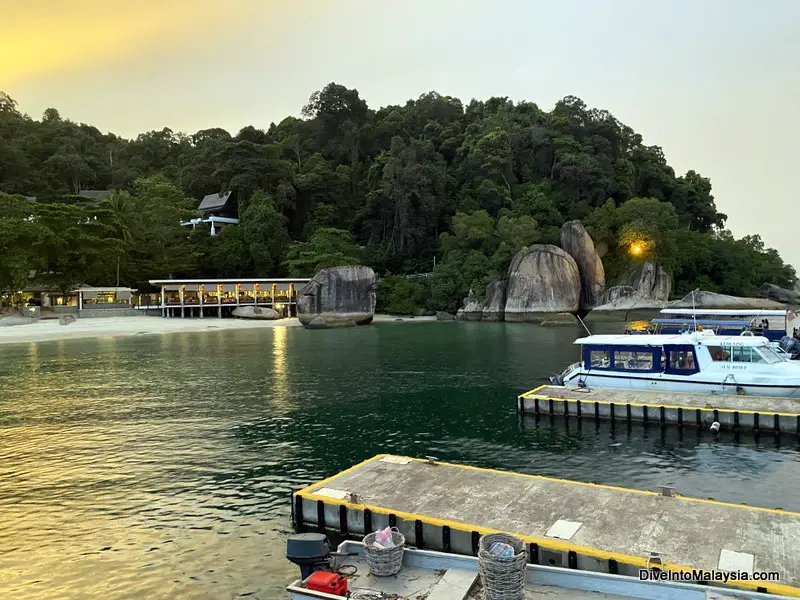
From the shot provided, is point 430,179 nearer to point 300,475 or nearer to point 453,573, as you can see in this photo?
point 300,475

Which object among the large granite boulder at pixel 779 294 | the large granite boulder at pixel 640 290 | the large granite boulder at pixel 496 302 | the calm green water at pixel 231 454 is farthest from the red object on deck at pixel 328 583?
the large granite boulder at pixel 779 294

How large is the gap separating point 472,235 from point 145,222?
5772 cm

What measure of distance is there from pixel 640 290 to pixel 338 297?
44.3 meters

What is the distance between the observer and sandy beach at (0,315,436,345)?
65.6 metres

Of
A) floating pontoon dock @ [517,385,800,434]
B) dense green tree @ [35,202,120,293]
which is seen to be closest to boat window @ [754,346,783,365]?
floating pontoon dock @ [517,385,800,434]

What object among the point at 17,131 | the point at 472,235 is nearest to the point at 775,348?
the point at 472,235

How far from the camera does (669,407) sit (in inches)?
912

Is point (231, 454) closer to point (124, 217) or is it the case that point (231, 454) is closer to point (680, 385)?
point (680, 385)

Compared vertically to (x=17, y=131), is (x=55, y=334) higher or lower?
lower

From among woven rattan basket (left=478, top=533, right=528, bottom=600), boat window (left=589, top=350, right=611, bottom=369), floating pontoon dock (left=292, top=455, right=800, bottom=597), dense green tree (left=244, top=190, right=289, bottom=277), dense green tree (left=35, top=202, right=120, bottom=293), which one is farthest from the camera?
dense green tree (left=244, top=190, right=289, bottom=277)

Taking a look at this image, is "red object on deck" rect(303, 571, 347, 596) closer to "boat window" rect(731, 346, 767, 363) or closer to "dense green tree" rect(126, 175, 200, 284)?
"boat window" rect(731, 346, 767, 363)

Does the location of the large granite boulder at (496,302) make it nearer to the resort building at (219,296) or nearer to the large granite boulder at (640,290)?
the large granite boulder at (640,290)

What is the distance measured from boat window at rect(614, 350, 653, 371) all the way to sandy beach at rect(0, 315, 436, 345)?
2227 inches

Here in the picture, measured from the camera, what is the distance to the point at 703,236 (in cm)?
9094
